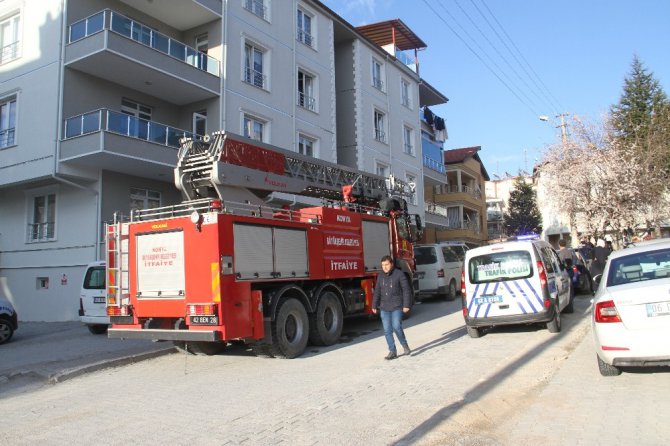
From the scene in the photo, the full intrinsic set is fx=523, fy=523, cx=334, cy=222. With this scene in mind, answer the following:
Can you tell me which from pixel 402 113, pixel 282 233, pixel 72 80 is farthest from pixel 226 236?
pixel 402 113

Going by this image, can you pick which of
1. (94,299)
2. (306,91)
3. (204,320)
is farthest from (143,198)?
(204,320)

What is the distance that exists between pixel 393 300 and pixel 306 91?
679 inches

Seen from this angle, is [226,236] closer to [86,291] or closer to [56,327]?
[86,291]

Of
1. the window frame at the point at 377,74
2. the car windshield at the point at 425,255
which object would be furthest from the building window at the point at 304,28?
the car windshield at the point at 425,255

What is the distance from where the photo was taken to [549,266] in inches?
420

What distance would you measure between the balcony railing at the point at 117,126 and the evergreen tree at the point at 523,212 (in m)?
48.0

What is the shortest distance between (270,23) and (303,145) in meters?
5.21

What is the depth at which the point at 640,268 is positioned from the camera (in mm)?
6355

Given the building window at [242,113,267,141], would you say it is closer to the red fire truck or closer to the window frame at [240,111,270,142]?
the window frame at [240,111,270,142]

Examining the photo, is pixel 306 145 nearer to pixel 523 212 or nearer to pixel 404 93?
pixel 404 93

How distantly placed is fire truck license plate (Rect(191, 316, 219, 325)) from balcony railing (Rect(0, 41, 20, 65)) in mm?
15151

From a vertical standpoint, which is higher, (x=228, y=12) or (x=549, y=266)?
(x=228, y=12)

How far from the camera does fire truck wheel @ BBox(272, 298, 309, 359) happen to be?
8.71m

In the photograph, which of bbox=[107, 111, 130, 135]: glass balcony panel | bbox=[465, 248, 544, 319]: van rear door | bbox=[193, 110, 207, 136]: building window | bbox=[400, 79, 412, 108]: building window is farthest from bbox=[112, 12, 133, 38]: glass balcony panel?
bbox=[400, 79, 412, 108]: building window
